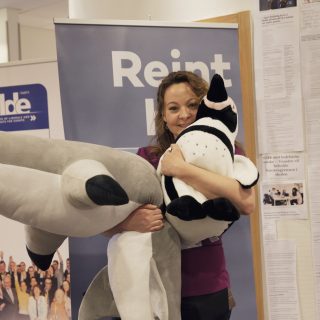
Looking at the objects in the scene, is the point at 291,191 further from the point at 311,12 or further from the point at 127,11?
the point at 127,11

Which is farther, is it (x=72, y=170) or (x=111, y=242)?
(x=111, y=242)

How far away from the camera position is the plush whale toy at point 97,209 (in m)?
1.08

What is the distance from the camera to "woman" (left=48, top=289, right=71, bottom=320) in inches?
102

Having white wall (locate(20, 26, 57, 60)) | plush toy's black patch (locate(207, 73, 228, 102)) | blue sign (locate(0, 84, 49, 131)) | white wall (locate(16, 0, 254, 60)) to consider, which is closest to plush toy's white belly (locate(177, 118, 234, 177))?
plush toy's black patch (locate(207, 73, 228, 102))

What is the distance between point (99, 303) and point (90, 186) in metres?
0.50

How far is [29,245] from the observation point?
4.54 feet

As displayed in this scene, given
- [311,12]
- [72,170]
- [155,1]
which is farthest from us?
[155,1]

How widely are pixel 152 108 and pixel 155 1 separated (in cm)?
73

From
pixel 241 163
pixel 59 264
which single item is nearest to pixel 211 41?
pixel 241 163

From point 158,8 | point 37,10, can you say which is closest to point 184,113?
point 158,8

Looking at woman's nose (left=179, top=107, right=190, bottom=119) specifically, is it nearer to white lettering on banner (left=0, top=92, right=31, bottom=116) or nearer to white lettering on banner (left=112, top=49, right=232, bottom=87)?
white lettering on banner (left=112, top=49, right=232, bottom=87)

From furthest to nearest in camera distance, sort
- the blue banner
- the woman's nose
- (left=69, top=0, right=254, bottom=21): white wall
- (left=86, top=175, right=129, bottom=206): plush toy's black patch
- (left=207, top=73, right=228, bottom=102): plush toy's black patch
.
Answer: (left=69, top=0, right=254, bottom=21): white wall < the blue banner < the woman's nose < (left=207, top=73, right=228, bottom=102): plush toy's black patch < (left=86, top=175, right=129, bottom=206): plush toy's black patch

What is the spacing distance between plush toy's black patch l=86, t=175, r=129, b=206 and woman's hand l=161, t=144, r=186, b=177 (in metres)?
0.22

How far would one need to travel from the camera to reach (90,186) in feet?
3.40
